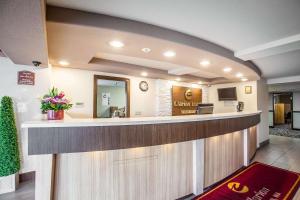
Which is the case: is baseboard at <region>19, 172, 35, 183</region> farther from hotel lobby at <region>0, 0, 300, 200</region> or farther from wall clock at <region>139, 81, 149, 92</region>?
wall clock at <region>139, 81, 149, 92</region>

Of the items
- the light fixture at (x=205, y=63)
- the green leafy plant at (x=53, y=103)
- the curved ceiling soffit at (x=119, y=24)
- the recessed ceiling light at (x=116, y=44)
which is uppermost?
the curved ceiling soffit at (x=119, y=24)

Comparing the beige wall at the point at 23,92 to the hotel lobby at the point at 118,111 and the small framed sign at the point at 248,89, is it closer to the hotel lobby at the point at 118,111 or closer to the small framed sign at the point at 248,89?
the hotel lobby at the point at 118,111

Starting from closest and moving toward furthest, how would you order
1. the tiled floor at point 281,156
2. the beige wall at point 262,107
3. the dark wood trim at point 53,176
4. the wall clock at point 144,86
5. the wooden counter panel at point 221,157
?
the dark wood trim at point 53,176, the wooden counter panel at point 221,157, the tiled floor at point 281,156, the wall clock at point 144,86, the beige wall at point 262,107

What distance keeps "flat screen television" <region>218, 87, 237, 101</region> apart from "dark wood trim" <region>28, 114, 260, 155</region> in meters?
4.36

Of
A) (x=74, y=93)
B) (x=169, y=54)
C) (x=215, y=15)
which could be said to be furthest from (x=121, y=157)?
(x=74, y=93)

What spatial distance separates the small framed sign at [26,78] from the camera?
301 cm

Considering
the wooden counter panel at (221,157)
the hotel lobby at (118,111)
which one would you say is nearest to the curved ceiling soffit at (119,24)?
the hotel lobby at (118,111)

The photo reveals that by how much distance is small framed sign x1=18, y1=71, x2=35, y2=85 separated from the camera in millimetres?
3006

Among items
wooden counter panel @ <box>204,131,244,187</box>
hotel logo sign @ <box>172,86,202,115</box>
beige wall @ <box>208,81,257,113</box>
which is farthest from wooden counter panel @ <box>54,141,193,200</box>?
beige wall @ <box>208,81,257,113</box>

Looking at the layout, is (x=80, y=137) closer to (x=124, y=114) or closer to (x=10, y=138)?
(x=10, y=138)

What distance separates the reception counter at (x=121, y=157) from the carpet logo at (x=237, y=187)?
37cm

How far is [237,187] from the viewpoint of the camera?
277 cm

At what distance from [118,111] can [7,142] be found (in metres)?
2.29

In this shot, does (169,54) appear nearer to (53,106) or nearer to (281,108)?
(53,106)
